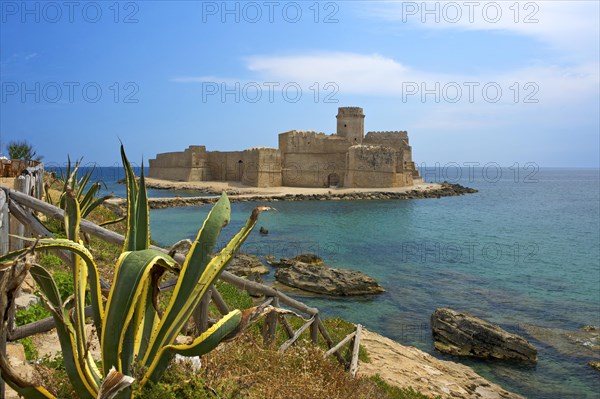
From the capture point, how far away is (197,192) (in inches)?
1781

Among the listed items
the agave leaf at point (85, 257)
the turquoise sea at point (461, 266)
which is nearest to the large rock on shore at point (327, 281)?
the turquoise sea at point (461, 266)

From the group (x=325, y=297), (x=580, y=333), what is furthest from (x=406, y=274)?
(x=580, y=333)

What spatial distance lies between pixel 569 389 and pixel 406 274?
7.55m

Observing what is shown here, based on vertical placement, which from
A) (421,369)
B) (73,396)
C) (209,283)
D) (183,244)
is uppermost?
(183,244)

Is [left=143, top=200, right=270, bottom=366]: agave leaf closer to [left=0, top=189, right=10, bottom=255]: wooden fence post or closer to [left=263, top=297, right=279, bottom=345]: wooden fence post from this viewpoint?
[left=263, top=297, right=279, bottom=345]: wooden fence post

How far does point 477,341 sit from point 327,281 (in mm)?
4583

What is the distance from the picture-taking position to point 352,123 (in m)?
47.8

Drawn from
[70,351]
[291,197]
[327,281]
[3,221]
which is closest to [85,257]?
[70,351]

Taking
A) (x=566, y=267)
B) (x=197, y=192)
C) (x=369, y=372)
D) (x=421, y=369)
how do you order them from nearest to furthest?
1. (x=369, y=372)
2. (x=421, y=369)
3. (x=566, y=267)
4. (x=197, y=192)

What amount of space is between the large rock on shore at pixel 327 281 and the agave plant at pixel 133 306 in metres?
10.4

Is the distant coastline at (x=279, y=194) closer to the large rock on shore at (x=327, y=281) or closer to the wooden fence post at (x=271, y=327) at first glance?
the large rock on shore at (x=327, y=281)

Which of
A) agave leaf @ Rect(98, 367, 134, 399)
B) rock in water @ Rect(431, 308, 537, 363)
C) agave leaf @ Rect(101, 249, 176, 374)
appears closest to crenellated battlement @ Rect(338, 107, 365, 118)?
rock in water @ Rect(431, 308, 537, 363)

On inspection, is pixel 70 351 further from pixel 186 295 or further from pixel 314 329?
pixel 314 329

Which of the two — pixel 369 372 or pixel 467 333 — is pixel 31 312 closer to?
pixel 369 372
